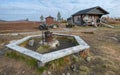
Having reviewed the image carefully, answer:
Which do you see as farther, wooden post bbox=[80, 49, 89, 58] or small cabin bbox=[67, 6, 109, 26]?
small cabin bbox=[67, 6, 109, 26]

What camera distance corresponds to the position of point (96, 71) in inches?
165

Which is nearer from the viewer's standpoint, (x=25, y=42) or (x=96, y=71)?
(x=96, y=71)

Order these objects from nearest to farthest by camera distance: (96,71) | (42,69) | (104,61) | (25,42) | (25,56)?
1. (42,69)
2. (96,71)
3. (25,56)
4. (104,61)
5. (25,42)

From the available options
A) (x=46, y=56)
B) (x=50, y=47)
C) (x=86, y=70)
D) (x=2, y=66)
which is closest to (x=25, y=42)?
(x=50, y=47)

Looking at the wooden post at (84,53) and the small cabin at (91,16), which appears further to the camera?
the small cabin at (91,16)

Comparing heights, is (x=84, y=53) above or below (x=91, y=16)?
below

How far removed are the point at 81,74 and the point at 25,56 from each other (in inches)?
77.5

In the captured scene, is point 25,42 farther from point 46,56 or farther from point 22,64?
point 46,56

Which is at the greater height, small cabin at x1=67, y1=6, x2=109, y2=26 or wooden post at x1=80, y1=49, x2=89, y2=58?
small cabin at x1=67, y1=6, x2=109, y2=26

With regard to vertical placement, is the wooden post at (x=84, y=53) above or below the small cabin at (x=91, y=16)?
below

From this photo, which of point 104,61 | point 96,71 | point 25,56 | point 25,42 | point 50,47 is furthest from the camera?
point 25,42

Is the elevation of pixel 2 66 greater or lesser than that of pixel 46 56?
lesser

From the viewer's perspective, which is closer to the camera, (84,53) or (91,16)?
(84,53)

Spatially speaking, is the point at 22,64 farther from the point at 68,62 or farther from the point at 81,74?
the point at 81,74
